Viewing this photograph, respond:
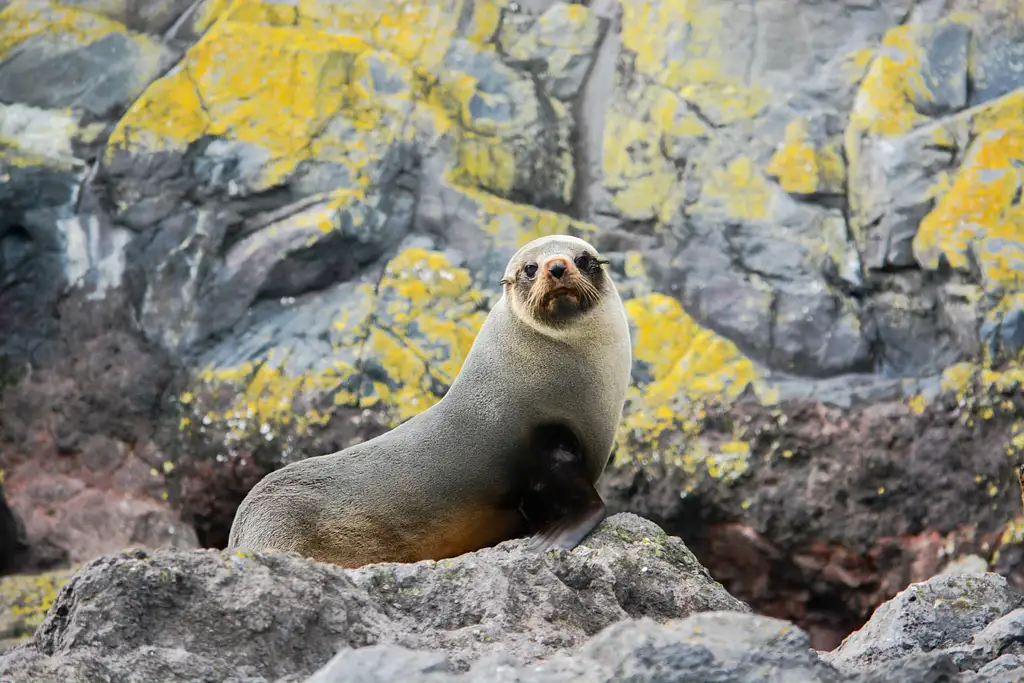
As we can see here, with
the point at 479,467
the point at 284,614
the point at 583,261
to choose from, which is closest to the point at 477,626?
the point at 284,614

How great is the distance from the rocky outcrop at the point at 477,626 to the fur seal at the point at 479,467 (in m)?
0.68

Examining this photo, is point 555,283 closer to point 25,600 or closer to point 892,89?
point 892,89

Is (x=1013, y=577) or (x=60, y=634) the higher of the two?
(x=60, y=634)

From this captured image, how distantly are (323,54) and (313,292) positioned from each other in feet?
5.95

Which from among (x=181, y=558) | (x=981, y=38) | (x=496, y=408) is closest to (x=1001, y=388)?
(x=981, y=38)

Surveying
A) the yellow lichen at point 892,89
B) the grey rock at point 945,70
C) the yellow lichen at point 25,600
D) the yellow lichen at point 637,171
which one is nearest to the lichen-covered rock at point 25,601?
the yellow lichen at point 25,600

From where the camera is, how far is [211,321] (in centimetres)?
803

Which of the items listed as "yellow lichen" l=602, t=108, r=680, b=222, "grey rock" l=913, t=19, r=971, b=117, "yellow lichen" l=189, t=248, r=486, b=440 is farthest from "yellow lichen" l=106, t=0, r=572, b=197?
"grey rock" l=913, t=19, r=971, b=117

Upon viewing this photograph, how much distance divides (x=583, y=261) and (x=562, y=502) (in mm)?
1139

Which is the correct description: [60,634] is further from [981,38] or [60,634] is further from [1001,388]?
[981,38]

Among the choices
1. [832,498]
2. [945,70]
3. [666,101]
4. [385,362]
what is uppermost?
[945,70]

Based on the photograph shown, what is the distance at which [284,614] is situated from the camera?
299 centimetres

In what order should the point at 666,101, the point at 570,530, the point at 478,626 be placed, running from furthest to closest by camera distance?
1. the point at 666,101
2. the point at 570,530
3. the point at 478,626

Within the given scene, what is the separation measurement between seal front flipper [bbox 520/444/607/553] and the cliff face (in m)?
2.51
